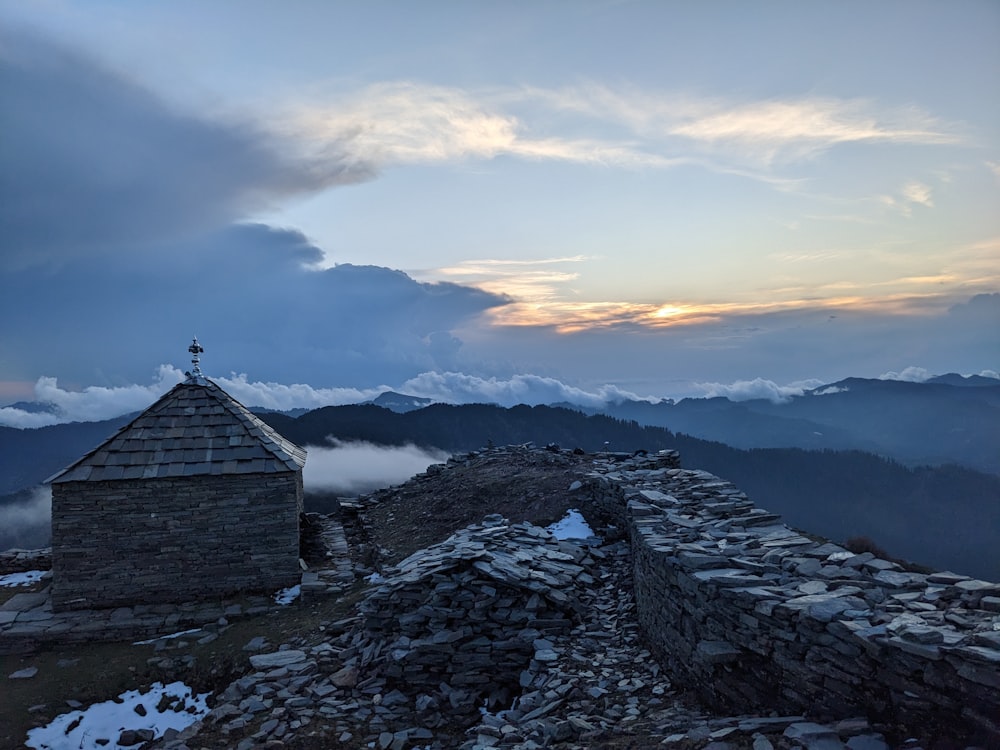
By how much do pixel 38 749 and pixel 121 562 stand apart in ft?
16.3

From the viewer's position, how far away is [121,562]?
46.5ft

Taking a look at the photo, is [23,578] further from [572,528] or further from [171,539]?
[572,528]

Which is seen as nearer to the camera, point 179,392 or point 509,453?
point 179,392

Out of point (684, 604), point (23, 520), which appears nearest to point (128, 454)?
point (684, 604)

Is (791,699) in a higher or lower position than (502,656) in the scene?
higher

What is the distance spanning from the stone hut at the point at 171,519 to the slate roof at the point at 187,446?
26 mm

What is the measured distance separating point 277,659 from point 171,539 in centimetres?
505

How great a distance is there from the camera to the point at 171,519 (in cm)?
1435

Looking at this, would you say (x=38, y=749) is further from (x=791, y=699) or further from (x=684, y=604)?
(x=791, y=699)

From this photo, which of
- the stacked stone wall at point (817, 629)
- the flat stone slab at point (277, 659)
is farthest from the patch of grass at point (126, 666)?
the stacked stone wall at point (817, 629)

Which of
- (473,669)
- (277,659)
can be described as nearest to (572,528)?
(473,669)

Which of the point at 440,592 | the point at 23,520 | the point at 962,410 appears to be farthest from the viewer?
the point at 962,410

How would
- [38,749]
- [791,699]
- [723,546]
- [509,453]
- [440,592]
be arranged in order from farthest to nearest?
[509,453] → [440,592] → [38,749] → [723,546] → [791,699]

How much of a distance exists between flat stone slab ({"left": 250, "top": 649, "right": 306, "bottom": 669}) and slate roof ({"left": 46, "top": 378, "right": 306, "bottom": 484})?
457 cm
